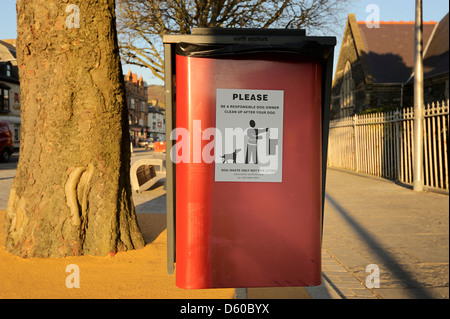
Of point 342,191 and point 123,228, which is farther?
point 342,191

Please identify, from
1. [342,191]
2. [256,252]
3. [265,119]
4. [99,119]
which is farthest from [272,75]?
[342,191]

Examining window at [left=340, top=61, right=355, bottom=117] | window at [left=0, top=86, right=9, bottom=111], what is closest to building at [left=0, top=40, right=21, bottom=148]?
window at [left=0, top=86, right=9, bottom=111]

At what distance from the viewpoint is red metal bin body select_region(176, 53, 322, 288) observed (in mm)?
2674

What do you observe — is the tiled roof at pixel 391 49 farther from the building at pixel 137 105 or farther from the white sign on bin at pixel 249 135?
the building at pixel 137 105

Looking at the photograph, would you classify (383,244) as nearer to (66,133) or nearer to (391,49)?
(66,133)

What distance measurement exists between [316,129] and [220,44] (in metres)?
0.81

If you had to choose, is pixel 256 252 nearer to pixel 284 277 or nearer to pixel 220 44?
pixel 284 277

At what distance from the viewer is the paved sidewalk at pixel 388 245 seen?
155 inches

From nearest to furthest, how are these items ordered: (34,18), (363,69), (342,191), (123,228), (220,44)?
(220,44)
(34,18)
(123,228)
(342,191)
(363,69)

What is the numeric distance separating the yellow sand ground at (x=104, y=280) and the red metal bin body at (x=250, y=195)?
85cm

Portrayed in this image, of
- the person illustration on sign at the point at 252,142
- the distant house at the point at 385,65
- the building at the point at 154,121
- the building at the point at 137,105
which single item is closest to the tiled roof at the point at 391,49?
the distant house at the point at 385,65

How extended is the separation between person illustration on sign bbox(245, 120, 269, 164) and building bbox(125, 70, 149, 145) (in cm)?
8370

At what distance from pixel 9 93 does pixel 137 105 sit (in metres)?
49.5

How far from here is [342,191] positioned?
1118 centimetres
